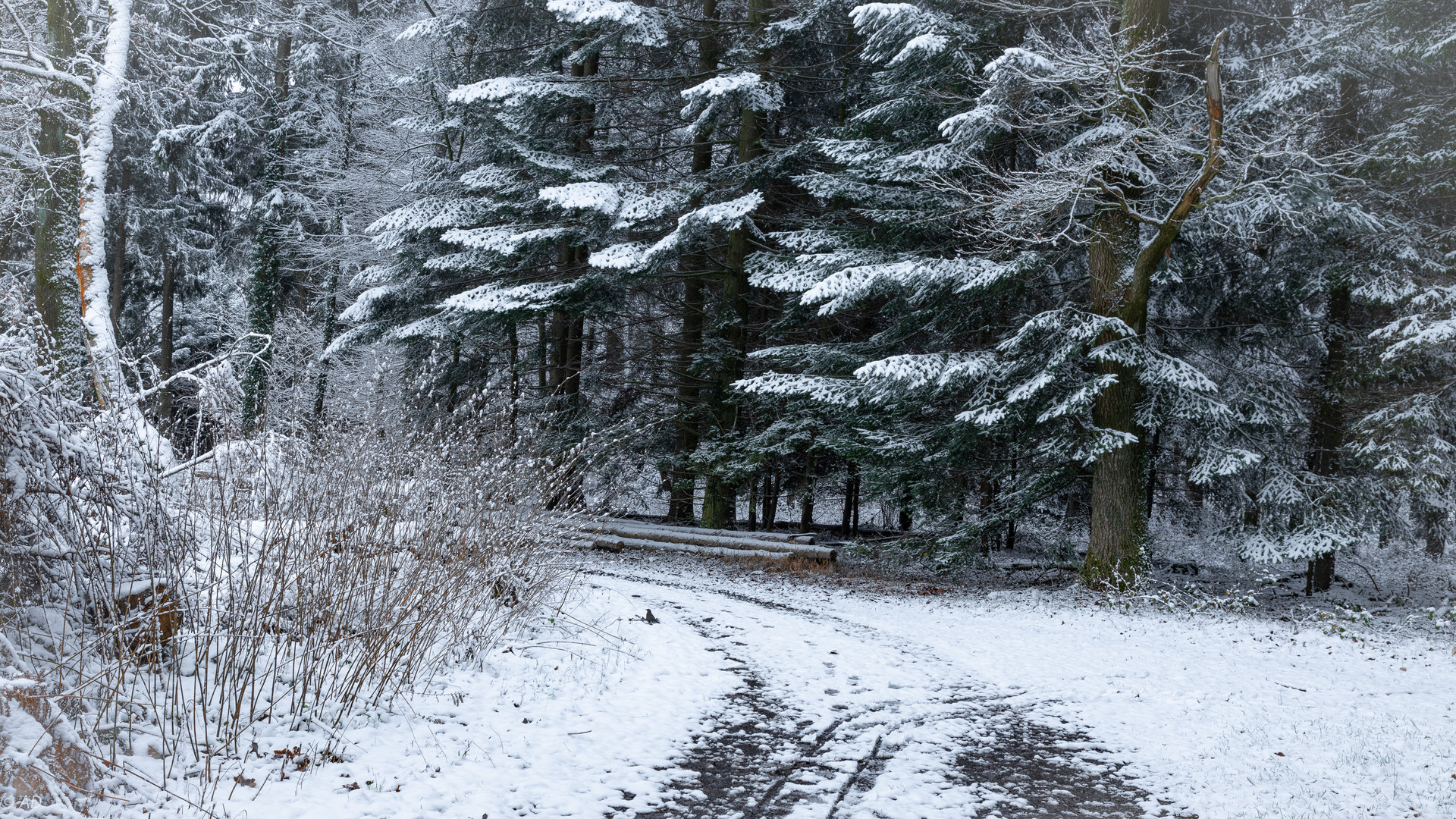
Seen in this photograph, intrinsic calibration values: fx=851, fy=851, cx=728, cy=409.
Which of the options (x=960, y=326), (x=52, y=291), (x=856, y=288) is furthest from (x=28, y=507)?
(x=960, y=326)

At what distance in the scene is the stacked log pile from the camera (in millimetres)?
13758

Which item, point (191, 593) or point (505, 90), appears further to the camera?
point (505, 90)

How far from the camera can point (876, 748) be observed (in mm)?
4793

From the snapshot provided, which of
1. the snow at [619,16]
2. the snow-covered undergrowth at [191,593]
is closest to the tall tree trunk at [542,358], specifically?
the snow at [619,16]

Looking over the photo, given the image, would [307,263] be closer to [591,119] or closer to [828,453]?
[591,119]

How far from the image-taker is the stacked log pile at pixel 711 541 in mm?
13758

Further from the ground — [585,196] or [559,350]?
[585,196]

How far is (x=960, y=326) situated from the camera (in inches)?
516

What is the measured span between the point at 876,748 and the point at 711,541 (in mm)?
10107

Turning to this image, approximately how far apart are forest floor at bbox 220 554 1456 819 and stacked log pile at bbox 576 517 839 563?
190 inches

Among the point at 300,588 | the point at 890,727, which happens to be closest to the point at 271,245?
the point at 300,588

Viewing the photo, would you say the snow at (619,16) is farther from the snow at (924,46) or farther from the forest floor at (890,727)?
the forest floor at (890,727)

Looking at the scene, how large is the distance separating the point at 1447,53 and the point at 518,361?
620 inches

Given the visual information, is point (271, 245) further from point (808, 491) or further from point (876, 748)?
point (876, 748)
